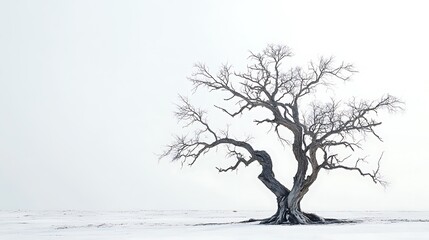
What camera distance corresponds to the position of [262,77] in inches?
1585

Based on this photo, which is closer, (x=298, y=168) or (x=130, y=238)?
(x=130, y=238)

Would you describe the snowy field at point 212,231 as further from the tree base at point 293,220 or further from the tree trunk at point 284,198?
the tree trunk at point 284,198

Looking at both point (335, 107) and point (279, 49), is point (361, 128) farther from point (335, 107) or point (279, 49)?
point (279, 49)

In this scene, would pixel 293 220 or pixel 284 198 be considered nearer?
pixel 293 220

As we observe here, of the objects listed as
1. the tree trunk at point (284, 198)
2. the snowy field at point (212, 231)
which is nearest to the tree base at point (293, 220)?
the tree trunk at point (284, 198)

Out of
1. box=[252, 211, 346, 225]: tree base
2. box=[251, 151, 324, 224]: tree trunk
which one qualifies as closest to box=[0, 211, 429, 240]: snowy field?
box=[252, 211, 346, 225]: tree base

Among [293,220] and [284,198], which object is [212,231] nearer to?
[293,220]

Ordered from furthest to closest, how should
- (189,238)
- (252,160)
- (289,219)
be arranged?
1. (252,160)
2. (289,219)
3. (189,238)

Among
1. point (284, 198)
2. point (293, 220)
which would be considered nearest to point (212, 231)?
point (293, 220)

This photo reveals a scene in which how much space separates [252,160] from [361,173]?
653 cm

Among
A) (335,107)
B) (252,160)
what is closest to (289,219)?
(252,160)

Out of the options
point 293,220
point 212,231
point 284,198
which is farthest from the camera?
point 284,198

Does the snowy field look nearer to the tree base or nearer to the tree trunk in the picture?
the tree base

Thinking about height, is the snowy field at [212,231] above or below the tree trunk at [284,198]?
below
